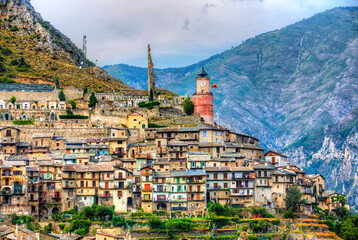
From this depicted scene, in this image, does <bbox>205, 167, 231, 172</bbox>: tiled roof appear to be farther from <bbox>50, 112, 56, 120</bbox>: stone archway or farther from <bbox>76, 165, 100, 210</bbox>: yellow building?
<bbox>50, 112, 56, 120</bbox>: stone archway

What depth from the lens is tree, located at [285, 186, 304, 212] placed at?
79812 millimetres

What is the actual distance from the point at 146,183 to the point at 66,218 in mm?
11178

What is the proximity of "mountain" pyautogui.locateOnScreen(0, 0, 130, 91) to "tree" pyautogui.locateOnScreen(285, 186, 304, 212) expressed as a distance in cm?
5129

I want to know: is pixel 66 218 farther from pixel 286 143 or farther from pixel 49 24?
pixel 286 143

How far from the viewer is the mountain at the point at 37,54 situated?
12194 cm

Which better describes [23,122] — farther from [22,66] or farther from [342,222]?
[342,222]

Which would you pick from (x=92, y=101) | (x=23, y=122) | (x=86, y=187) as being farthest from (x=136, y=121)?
(x=86, y=187)

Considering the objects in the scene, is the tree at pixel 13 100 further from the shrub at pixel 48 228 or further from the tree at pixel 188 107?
the shrub at pixel 48 228

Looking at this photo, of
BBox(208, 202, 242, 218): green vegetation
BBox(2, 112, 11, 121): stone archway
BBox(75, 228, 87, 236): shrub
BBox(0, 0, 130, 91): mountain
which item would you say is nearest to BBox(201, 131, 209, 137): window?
BBox(208, 202, 242, 218): green vegetation

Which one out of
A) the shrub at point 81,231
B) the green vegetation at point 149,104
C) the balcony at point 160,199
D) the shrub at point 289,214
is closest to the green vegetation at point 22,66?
the green vegetation at point 149,104

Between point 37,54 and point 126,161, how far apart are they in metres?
61.0

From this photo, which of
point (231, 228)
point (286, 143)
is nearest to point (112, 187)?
point (231, 228)

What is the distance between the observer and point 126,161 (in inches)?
3329

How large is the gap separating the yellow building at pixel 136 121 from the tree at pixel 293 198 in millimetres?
28308
